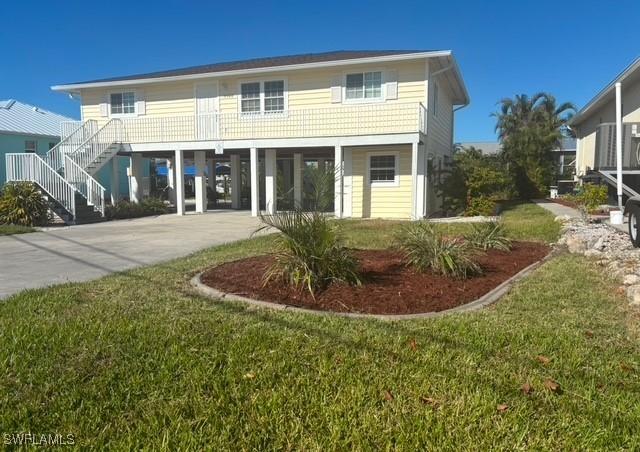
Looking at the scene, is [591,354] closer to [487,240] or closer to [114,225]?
Answer: [487,240]

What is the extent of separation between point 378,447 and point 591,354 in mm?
2102

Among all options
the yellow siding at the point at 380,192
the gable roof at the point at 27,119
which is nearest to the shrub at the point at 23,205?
the yellow siding at the point at 380,192

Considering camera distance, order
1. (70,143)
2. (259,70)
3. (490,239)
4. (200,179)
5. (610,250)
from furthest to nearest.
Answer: (200,179)
(70,143)
(259,70)
(490,239)
(610,250)

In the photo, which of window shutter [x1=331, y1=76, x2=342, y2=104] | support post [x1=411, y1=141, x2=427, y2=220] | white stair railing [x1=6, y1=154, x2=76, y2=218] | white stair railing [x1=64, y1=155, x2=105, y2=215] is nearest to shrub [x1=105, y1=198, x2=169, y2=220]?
white stair railing [x1=64, y1=155, x2=105, y2=215]

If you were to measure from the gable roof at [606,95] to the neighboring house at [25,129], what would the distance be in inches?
977

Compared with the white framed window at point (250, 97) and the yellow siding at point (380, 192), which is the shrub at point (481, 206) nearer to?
the yellow siding at point (380, 192)

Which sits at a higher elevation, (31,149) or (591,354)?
(31,149)

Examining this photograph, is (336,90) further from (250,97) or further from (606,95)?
(606,95)

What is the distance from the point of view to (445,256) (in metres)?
5.99

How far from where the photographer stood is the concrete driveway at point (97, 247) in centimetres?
679

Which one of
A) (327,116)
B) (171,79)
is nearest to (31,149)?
(171,79)

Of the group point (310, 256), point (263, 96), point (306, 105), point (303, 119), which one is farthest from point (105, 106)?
point (310, 256)

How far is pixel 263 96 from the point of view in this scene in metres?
17.4

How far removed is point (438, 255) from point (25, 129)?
27.2 metres
